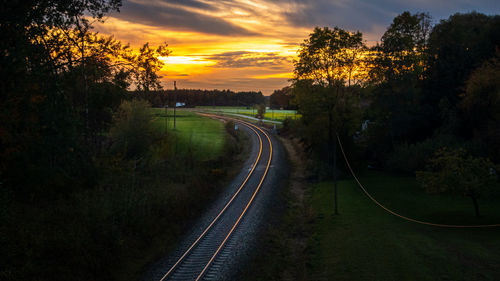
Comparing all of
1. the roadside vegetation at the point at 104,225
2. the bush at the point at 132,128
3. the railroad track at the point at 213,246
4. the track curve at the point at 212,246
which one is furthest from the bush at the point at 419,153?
the bush at the point at 132,128

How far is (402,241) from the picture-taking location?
20.4m

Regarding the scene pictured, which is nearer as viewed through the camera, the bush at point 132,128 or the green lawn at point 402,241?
the green lawn at point 402,241

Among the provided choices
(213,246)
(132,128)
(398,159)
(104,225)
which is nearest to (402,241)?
(213,246)

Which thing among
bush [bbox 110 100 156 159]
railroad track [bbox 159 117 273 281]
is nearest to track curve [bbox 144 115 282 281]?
railroad track [bbox 159 117 273 281]

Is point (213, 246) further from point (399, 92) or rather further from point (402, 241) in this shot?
point (399, 92)

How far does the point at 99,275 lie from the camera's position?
1689 centimetres

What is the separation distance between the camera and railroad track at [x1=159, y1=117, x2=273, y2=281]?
17600mm

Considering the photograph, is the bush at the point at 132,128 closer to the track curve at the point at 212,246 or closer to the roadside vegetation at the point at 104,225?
the roadside vegetation at the point at 104,225

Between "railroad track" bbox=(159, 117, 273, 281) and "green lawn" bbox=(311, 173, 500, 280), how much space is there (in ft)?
16.8

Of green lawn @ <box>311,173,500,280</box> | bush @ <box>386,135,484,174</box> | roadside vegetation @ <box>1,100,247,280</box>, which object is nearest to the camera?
roadside vegetation @ <box>1,100,247,280</box>

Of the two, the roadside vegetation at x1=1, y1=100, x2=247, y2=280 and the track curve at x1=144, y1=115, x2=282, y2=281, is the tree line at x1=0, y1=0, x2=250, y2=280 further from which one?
the track curve at x1=144, y1=115, x2=282, y2=281

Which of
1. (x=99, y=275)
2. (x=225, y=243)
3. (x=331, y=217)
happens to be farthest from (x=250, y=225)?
(x=99, y=275)

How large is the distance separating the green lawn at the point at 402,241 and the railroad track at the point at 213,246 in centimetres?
511

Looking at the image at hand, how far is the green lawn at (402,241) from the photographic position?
1667cm
